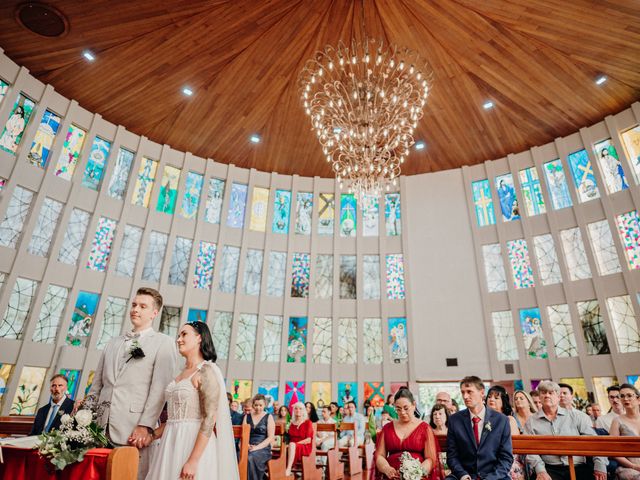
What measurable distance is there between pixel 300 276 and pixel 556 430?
33.9 ft

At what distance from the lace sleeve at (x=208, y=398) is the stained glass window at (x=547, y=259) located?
11.5m

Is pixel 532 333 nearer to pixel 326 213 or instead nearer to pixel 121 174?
pixel 326 213

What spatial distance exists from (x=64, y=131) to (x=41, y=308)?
15.0 feet

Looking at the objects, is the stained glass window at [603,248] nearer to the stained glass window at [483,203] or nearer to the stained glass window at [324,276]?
the stained glass window at [483,203]

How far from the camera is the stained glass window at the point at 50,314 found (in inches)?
370

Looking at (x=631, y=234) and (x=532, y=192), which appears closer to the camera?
(x=631, y=234)

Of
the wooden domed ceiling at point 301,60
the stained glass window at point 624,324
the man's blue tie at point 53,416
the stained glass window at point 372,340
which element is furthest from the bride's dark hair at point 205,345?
the stained glass window at point 624,324

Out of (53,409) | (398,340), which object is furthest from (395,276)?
(53,409)

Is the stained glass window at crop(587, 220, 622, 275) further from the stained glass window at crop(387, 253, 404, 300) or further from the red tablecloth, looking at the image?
the red tablecloth

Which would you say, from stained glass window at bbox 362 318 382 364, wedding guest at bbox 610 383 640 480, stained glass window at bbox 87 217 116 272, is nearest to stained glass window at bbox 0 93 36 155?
stained glass window at bbox 87 217 116 272

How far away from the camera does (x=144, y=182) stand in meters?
12.1

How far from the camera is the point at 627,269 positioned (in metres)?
10.1

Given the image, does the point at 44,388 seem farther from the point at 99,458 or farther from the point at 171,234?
the point at 99,458

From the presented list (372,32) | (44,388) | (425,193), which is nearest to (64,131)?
(44,388)
